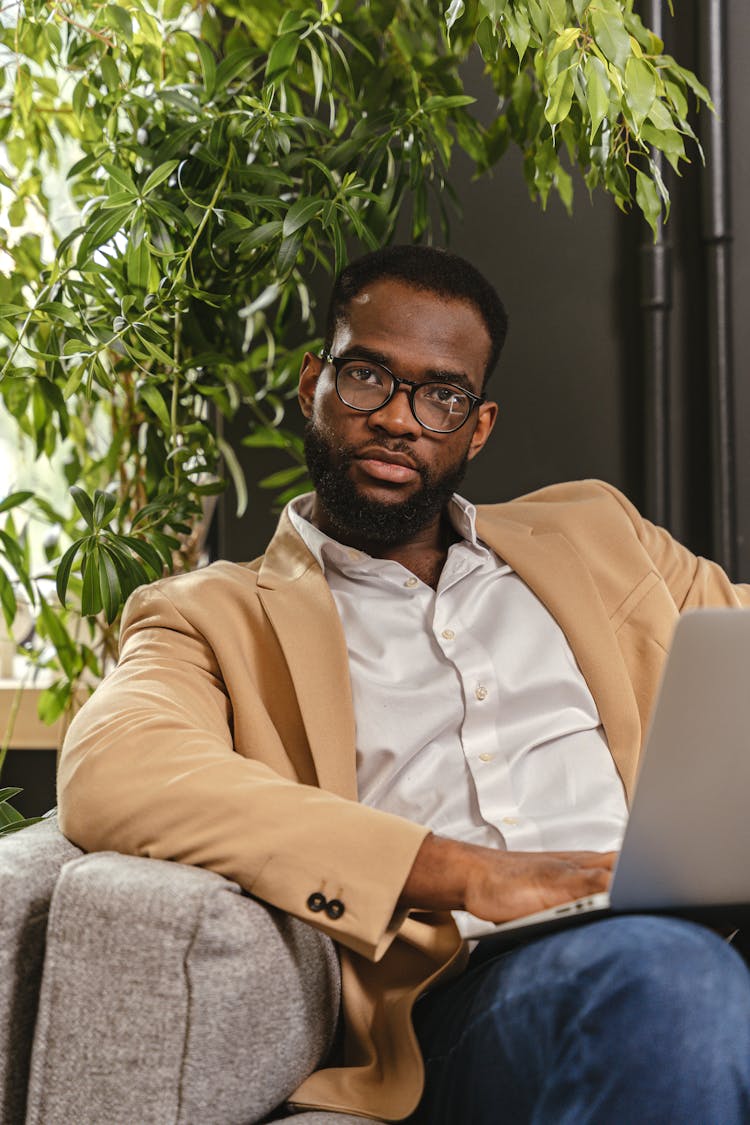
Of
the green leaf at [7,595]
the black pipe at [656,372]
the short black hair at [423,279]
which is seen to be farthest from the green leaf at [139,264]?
the black pipe at [656,372]

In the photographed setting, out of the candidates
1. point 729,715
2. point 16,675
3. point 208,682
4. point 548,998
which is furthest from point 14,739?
point 729,715

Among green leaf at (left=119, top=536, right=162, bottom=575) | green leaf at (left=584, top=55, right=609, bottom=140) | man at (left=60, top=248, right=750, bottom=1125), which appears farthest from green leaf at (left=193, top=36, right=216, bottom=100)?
green leaf at (left=119, top=536, right=162, bottom=575)

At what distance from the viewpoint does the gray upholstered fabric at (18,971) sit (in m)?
1.00

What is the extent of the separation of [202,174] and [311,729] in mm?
899

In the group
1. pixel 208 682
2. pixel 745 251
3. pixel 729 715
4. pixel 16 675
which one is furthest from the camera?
pixel 16 675

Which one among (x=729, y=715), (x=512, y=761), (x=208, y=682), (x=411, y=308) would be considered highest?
(x=411, y=308)

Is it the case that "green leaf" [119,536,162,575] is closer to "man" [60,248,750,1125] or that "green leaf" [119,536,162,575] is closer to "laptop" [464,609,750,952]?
"man" [60,248,750,1125]

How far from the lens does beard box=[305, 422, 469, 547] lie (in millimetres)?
1599

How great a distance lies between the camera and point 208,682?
4.52 ft

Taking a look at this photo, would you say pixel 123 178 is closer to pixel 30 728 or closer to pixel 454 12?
pixel 454 12

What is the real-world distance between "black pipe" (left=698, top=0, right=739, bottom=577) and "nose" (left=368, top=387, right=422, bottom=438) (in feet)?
2.93

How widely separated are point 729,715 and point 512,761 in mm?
570

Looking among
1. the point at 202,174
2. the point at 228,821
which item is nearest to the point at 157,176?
the point at 202,174

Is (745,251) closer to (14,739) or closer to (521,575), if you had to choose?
(521,575)
